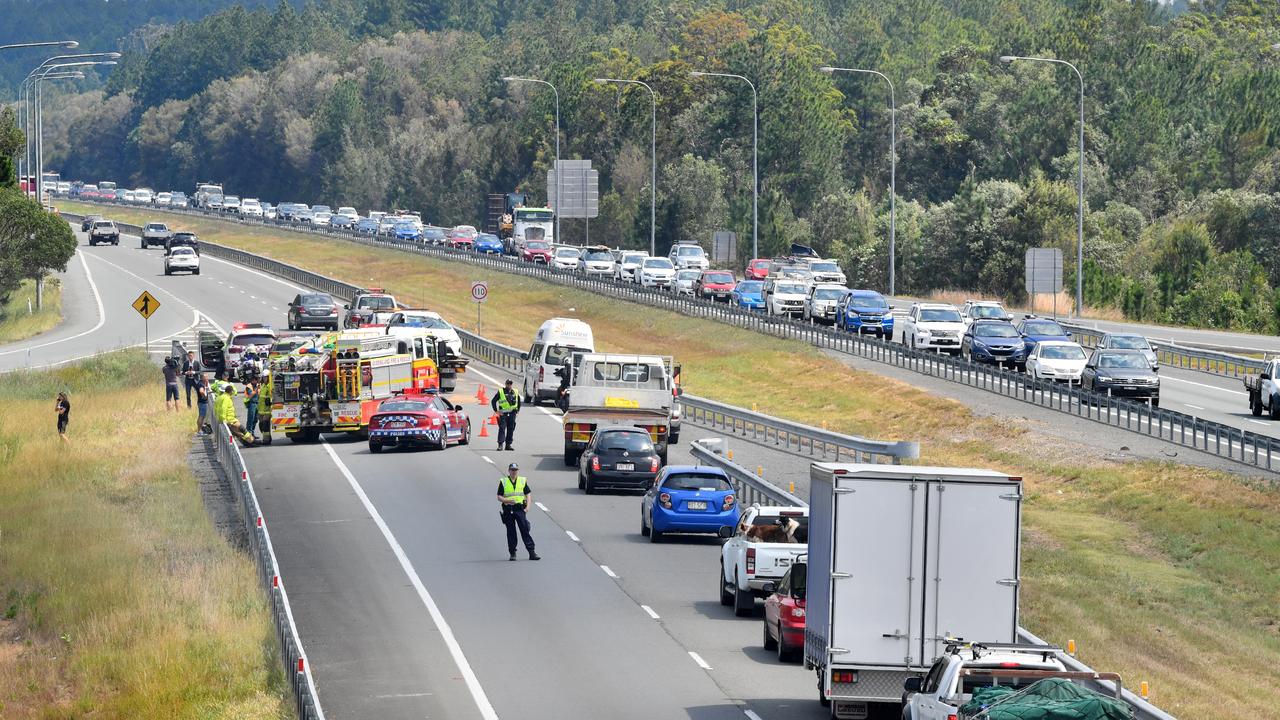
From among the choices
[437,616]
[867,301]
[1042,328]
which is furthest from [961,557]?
[867,301]

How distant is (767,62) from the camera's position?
132m

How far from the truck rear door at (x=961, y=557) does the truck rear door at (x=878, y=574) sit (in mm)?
140

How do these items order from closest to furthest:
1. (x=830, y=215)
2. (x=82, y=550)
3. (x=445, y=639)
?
(x=445, y=639) < (x=82, y=550) < (x=830, y=215)

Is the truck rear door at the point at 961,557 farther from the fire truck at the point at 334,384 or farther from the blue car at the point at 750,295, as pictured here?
the blue car at the point at 750,295

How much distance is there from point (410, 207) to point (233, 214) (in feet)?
144

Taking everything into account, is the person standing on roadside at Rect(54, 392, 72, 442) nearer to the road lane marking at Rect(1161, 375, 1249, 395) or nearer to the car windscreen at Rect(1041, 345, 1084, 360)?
the car windscreen at Rect(1041, 345, 1084, 360)

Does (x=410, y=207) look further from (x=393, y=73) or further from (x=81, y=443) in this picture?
(x=81, y=443)

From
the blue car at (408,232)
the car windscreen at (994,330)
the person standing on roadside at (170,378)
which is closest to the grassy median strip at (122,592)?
the person standing on roadside at (170,378)

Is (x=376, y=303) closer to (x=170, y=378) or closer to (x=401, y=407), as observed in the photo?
(x=170, y=378)

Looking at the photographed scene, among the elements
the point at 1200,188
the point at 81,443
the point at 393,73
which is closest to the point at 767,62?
the point at 1200,188

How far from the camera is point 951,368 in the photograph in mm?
58875

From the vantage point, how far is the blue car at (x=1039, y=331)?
198 feet

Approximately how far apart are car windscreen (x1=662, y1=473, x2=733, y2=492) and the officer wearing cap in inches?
115

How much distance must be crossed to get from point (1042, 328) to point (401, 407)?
82.4ft
